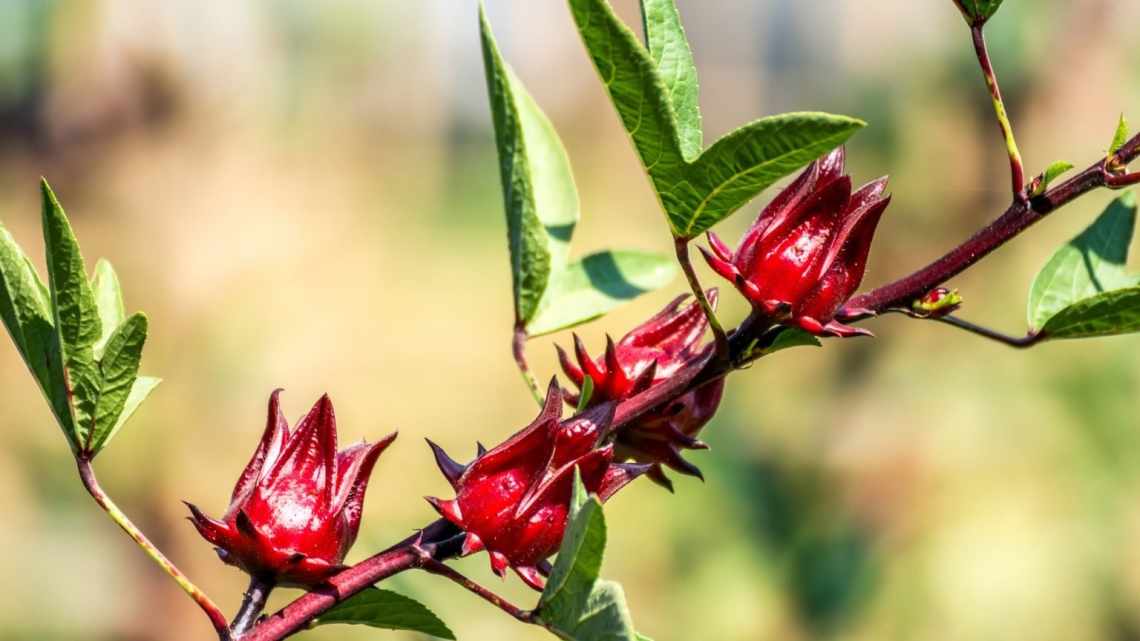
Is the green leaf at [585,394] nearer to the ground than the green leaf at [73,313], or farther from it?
nearer to the ground

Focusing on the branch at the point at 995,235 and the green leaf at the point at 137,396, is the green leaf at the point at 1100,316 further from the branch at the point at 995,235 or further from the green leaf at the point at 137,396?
the green leaf at the point at 137,396

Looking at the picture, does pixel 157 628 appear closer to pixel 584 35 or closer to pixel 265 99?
pixel 265 99

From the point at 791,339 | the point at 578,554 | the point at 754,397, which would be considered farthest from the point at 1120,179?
the point at 754,397

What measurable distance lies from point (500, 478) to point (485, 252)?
4.82 m

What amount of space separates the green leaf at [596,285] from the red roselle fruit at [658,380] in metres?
0.10

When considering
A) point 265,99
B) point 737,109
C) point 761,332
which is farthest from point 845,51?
point 761,332

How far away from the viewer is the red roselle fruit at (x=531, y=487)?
0.46 metres

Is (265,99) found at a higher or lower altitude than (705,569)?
higher

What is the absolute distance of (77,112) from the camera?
108 inches

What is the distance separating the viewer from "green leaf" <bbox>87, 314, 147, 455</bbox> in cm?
46

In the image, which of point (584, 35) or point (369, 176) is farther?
point (369, 176)

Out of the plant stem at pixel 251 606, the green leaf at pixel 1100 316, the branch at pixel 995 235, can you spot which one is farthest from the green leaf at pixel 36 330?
the green leaf at pixel 1100 316

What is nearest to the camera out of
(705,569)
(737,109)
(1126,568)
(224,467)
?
(705,569)

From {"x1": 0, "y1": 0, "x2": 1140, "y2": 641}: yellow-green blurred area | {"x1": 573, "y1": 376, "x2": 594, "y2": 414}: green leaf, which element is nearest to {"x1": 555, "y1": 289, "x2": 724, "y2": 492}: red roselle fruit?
{"x1": 573, "y1": 376, "x2": 594, "y2": 414}: green leaf
